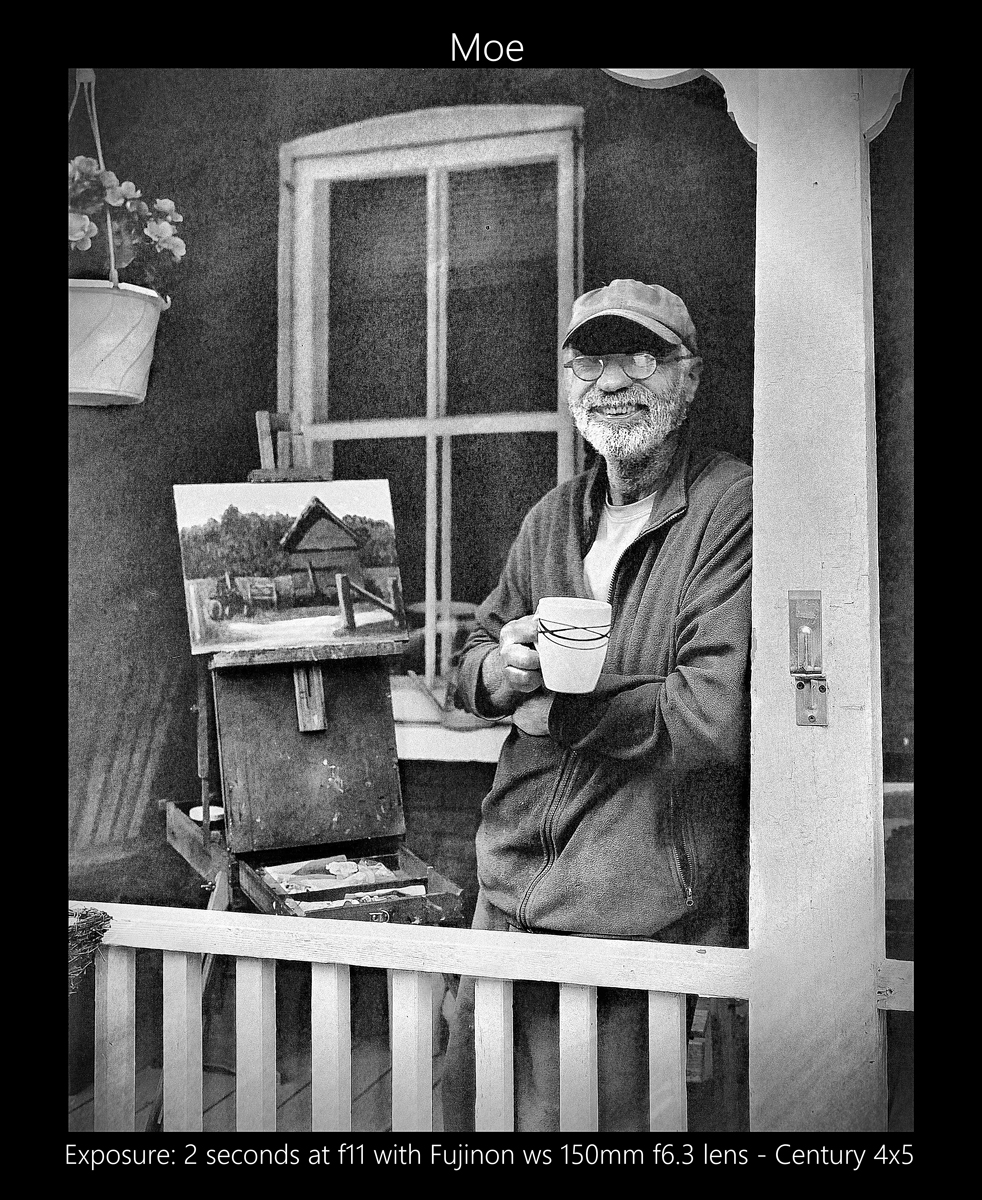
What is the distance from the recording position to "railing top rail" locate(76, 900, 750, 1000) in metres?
2.32

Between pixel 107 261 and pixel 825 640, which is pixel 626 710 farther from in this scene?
pixel 107 261

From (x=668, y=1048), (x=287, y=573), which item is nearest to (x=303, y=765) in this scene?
(x=287, y=573)

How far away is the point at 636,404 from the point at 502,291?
0.41 m

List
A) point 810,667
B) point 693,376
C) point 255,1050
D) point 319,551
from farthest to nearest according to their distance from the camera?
1. point 319,551
2. point 255,1050
3. point 693,376
4. point 810,667

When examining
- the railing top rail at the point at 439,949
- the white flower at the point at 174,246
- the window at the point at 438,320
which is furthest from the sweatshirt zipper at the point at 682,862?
the white flower at the point at 174,246

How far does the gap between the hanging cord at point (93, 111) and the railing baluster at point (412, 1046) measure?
5.91ft

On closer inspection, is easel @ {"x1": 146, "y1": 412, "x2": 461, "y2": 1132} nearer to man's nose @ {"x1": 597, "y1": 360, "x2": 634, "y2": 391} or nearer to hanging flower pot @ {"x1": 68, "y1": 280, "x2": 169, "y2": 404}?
hanging flower pot @ {"x1": 68, "y1": 280, "x2": 169, "y2": 404}

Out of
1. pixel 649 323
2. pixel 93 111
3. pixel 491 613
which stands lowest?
pixel 491 613

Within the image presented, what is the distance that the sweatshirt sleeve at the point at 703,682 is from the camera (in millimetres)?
2359

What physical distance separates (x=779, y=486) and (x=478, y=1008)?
133 centimetres

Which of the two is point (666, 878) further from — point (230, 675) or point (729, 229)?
point (729, 229)

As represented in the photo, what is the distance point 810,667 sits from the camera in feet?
7.59

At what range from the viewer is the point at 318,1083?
2.48m
